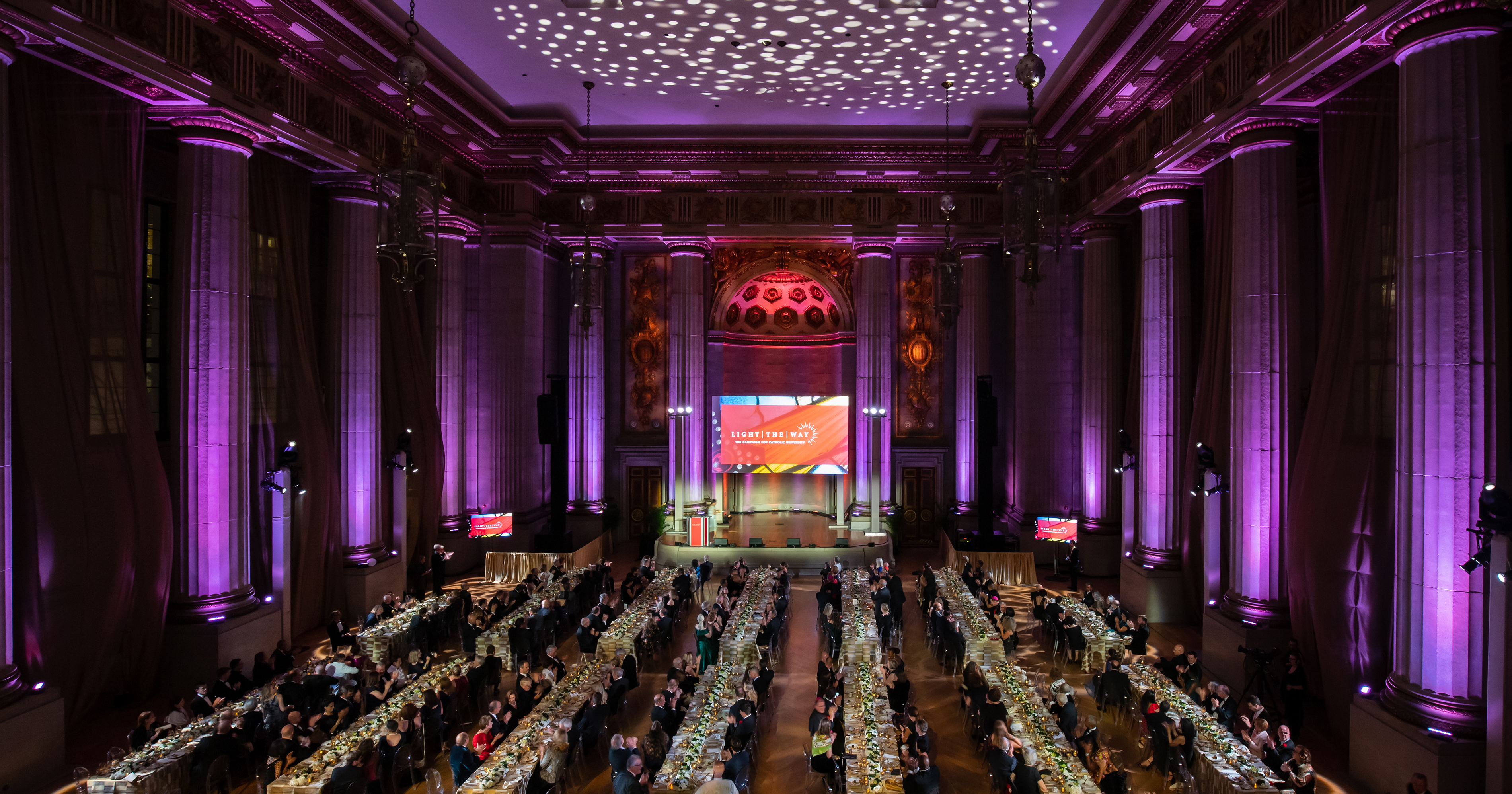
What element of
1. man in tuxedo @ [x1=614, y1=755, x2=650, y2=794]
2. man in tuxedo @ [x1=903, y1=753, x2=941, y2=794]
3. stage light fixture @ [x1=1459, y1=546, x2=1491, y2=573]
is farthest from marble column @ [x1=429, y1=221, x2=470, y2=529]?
stage light fixture @ [x1=1459, y1=546, x2=1491, y2=573]

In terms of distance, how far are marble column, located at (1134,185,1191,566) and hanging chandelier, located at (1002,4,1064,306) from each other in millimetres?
8033

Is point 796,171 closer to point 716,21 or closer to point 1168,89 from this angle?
point 716,21

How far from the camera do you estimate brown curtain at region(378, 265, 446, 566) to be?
15.1 metres

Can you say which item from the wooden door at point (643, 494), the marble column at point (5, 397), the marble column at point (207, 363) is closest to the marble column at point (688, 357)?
the wooden door at point (643, 494)

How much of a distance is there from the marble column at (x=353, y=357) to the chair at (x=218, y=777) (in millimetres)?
6354

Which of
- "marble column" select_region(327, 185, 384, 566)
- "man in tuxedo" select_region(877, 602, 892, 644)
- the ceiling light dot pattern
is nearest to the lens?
"man in tuxedo" select_region(877, 602, 892, 644)

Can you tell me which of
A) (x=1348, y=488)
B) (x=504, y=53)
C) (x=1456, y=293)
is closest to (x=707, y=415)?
(x=504, y=53)

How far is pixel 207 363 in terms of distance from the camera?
1041cm

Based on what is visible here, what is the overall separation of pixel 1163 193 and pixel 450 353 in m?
14.6

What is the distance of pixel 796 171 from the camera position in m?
19.3

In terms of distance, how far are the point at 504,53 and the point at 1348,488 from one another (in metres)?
14.4

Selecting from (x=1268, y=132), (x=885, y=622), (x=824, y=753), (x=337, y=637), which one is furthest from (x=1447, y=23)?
(x=337, y=637)

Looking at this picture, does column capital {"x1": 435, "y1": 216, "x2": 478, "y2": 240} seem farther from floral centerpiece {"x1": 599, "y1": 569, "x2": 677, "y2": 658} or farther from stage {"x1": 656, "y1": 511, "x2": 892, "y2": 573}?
floral centerpiece {"x1": 599, "y1": 569, "x2": 677, "y2": 658}

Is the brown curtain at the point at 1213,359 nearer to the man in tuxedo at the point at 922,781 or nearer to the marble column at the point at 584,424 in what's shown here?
the man in tuxedo at the point at 922,781
